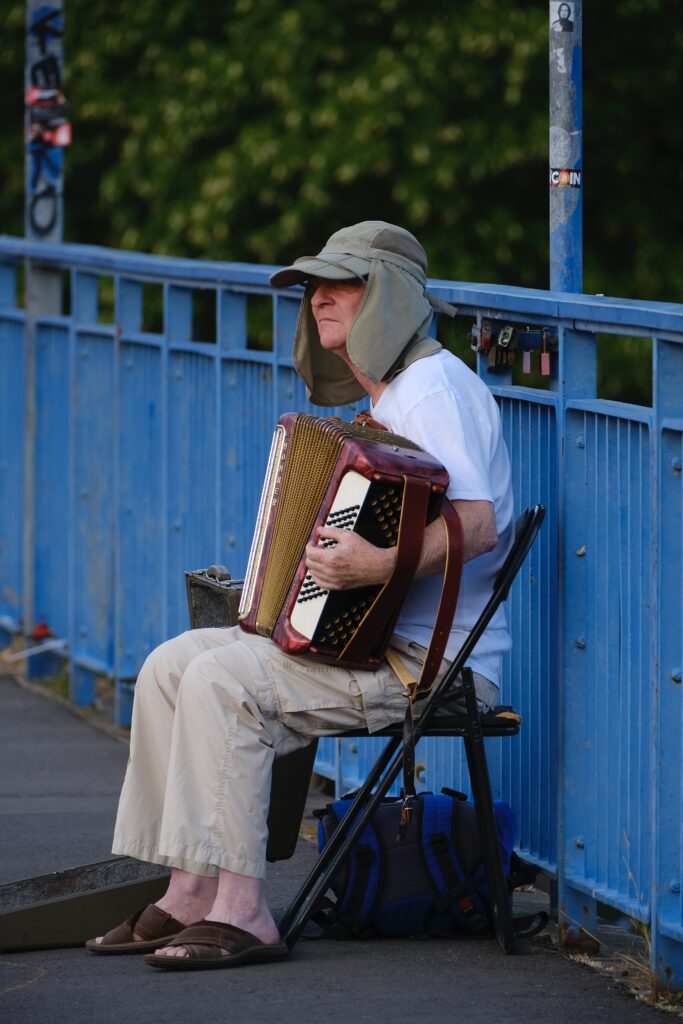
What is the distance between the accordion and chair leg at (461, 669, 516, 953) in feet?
0.54

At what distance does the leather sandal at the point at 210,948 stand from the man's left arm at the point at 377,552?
78cm

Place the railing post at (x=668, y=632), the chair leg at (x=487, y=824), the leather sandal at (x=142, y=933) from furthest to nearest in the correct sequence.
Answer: the leather sandal at (x=142, y=933) < the chair leg at (x=487, y=824) < the railing post at (x=668, y=632)

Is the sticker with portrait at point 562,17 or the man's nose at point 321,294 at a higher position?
the sticker with portrait at point 562,17

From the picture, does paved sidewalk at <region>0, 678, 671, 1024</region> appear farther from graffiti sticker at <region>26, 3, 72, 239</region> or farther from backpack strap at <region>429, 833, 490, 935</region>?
graffiti sticker at <region>26, 3, 72, 239</region>

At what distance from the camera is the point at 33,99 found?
30.1 ft

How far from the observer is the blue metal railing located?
4328mm

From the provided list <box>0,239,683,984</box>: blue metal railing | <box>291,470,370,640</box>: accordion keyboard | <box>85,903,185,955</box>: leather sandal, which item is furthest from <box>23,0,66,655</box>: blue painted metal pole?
<box>291,470,370,640</box>: accordion keyboard

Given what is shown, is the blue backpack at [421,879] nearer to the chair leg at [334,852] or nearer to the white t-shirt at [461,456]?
the chair leg at [334,852]

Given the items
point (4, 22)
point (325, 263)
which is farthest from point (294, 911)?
point (4, 22)

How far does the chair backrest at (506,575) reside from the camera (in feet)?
15.0

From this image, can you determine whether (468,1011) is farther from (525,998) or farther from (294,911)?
(294,911)

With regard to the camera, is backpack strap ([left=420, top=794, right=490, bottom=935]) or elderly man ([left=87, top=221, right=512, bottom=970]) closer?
elderly man ([left=87, top=221, right=512, bottom=970])

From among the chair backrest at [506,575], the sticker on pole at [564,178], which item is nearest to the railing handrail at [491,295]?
the sticker on pole at [564,178]

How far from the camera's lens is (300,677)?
15.0 ft
